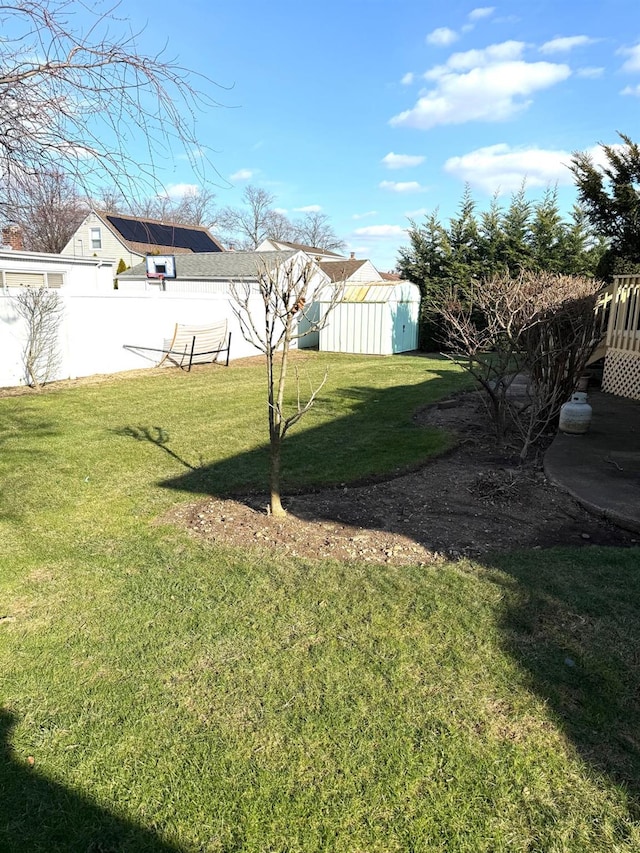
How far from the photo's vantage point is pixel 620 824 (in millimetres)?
1857

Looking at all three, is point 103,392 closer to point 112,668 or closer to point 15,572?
point 15,572

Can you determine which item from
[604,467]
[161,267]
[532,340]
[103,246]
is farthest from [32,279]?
[604,467]

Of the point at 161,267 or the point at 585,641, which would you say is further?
the point at 161,267

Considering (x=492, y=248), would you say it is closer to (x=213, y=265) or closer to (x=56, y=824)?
(x=213, y=265)

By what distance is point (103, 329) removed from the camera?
1258 cm

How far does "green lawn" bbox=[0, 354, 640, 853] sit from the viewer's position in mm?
1862

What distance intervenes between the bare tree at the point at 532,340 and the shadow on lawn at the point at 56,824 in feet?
17.2

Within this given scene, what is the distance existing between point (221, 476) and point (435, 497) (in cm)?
217

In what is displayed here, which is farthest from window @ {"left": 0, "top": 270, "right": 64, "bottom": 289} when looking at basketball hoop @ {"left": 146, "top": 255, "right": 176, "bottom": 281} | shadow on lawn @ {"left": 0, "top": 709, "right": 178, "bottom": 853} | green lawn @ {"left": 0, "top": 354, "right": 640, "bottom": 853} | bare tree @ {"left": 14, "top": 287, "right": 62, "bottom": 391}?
shadow on lawn @ {"left": 0, "top": 709, "right": 178, "bottom": 853}

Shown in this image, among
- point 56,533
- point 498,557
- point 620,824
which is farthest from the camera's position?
point 56,533

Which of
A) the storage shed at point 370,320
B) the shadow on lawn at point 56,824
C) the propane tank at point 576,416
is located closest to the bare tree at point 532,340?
the propane tank at point 576,416

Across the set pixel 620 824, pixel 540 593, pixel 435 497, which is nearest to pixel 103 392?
pixel 435 497

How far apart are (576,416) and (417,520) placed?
3361 mm

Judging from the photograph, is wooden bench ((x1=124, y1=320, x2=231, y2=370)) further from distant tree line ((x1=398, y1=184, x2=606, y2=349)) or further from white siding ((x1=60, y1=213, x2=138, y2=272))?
white siding ((x1=60, y1=213, x2=138, y2=272))
